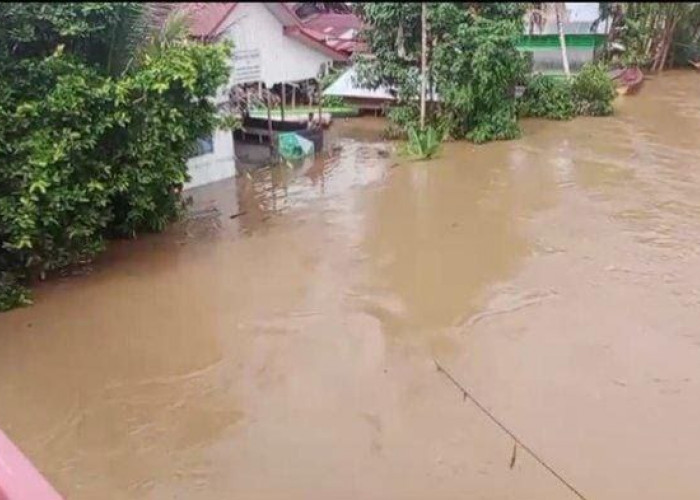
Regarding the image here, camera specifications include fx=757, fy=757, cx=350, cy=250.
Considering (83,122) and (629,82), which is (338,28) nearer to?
(629,82)

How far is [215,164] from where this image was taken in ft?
34.4

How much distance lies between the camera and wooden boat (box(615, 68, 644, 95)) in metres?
15.7

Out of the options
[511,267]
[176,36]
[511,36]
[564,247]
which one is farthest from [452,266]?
[511,36]

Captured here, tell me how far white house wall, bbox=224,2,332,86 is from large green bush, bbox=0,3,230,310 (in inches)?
112

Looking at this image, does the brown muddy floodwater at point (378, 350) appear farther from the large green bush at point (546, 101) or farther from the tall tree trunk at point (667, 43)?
the tall tree trunk at point (667, 43)

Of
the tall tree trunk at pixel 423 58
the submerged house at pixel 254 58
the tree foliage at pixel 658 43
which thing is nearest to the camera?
the submerged house at pixel 254 58

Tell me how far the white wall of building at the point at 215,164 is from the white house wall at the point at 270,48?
33.1 inches

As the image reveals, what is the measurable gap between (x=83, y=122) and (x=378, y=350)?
3.21 m

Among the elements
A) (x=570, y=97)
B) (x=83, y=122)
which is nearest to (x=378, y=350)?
(x=83, y=122)

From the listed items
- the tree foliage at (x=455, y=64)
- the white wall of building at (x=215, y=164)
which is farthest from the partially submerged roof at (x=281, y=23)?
the white wall of building at (x=215, y=164)

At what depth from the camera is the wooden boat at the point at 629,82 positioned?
619 inches

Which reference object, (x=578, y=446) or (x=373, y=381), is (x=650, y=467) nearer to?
(x=578, y=446)

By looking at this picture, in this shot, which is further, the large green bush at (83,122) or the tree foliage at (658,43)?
the tree foliage at (658,43)

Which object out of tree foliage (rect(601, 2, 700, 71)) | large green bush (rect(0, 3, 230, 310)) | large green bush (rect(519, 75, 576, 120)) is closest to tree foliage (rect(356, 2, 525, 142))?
large green bush (rect(519, 75, 576, 120))
